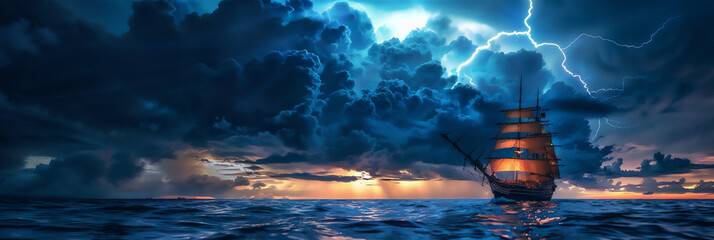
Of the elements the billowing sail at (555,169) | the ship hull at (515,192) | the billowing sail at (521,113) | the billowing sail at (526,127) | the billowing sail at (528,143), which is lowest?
the ship hull at (515,192)

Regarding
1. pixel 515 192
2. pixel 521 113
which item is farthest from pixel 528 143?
pixel 515 192

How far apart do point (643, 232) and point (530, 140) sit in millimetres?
102216

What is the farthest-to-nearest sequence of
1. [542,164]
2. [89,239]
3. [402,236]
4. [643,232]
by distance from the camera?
[542,164], [643,232], [402,236], [89,239]

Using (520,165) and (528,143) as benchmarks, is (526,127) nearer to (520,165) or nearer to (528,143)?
(528,143)

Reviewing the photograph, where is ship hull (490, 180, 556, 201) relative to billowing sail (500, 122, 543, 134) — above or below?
below

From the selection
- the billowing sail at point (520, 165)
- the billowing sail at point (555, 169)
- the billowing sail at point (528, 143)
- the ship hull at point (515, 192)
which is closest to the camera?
the ship hull at point (515, 192)

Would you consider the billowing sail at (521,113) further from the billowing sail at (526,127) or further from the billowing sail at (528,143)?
the billowing sail at (528,143)

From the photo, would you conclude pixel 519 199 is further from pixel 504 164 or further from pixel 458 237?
pixel 458 237

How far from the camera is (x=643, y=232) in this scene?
18469 millimetres

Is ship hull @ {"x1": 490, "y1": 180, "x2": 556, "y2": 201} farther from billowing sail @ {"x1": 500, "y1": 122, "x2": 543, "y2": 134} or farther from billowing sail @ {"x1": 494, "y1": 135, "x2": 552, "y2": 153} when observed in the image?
billowing sail @ {"x1": 500, "y1": 122, "x2": 543, "y2": 134}

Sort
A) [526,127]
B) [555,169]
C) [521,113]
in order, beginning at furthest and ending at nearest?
[555,169] < [521,113] < [526,127]

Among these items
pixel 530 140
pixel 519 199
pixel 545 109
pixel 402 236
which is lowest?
pixel 519 199

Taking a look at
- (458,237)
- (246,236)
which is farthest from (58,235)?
(458,237)

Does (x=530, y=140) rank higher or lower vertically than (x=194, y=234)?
higher
